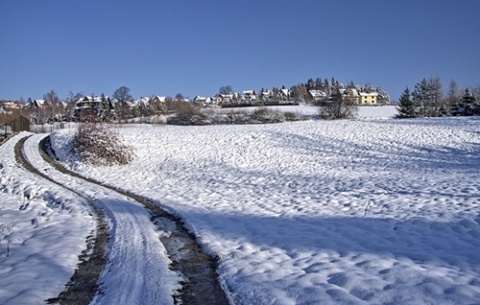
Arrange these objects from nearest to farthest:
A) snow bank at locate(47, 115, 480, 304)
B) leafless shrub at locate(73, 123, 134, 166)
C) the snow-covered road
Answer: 1. the snow-covered road
2. snow bank at locate(47, 115, 480, 304)
3. leafless shrub at locate(73, 123, 134, 166)

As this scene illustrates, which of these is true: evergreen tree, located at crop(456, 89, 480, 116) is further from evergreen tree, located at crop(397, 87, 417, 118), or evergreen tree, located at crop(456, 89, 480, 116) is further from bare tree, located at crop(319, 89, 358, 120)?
bare tree, located at crop(319, 89, 358, 120)

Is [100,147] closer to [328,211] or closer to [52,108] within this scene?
[328,211]

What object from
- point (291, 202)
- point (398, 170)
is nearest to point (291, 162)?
point (398, 170)

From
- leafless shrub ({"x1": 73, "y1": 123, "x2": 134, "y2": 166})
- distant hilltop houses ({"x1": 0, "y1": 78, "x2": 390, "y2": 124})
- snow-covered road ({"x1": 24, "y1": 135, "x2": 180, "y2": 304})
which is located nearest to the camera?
snow-covered road ({"x1": 24, "y1": 135, "x2": 180, "y2": 304})

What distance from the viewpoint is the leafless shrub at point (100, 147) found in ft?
68.5

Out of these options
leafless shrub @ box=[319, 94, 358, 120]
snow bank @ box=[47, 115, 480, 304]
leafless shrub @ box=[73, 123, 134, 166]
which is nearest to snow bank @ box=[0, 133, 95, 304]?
snow bank @ box=[47, 115, 480, 304]

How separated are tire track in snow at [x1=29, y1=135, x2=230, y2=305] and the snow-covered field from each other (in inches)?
13.3

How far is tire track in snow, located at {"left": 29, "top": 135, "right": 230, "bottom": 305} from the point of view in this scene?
5.12 metres

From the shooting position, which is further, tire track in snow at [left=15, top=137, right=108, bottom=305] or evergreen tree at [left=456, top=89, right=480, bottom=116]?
evergreen tree at [left=456, top=89, right=480, bottom=116]

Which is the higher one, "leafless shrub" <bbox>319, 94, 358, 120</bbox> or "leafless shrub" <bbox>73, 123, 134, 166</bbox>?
"leafless shrub" <bbox>319, 94, 358, 120</bbox>

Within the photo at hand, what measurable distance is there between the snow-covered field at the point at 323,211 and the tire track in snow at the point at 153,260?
337 mm

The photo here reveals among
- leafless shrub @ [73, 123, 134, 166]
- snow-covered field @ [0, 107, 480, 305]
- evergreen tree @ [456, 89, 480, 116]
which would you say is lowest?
snow-covered field @ [0, 107, 480, 305]

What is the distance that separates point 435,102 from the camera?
72.4 m

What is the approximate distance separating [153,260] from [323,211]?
5.86 metres
